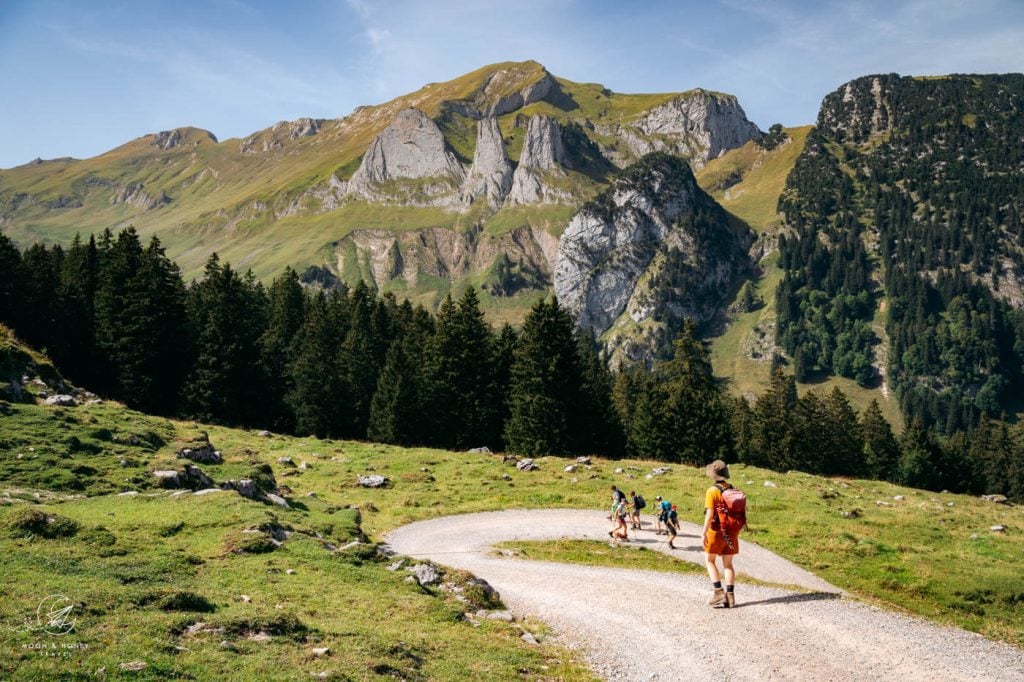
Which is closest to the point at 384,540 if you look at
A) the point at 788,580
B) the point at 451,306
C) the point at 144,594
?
the point at 144,594

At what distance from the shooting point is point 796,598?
19812 mm

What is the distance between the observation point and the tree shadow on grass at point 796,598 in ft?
62.7

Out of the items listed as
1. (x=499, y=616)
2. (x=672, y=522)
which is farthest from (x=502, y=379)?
(x=499, y=616)

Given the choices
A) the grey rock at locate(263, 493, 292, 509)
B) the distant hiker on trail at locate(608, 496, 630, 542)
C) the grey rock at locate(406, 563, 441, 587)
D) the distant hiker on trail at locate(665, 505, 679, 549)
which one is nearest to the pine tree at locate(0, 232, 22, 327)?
the grey rock at locate(263, 493, 292, 509)

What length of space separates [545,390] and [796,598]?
43.8 metres

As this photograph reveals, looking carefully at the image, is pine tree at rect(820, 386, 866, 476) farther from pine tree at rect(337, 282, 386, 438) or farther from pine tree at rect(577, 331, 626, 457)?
pine tree at rect(337, 282, 386, 438)

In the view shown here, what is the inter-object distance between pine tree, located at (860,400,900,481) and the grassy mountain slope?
6867 centimetres

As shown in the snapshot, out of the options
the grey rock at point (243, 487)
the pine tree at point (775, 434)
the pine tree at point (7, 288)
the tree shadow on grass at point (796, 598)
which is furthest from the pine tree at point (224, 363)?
the pine tree at point (775, 434)

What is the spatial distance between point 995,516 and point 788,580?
27290mm

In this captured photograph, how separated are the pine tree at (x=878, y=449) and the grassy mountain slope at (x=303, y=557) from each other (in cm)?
6867

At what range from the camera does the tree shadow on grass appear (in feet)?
62.7

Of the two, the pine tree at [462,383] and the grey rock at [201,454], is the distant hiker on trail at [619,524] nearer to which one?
the grey rock at [201,454]

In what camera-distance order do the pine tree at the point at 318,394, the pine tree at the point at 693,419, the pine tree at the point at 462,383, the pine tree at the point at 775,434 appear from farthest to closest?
the pine tree at the point at 775,434 < the pine tree at the point at 693,419 < the pine tree at the point at 318,394 < the pine tree at the point at 462,383

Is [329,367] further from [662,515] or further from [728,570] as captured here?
[728,570]
